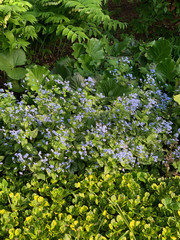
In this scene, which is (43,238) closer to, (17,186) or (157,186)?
(17,186)

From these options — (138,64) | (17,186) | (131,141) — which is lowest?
(17,186)

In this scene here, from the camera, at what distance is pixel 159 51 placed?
382cm

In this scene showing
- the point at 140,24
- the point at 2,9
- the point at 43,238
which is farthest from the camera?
the point at 140,24

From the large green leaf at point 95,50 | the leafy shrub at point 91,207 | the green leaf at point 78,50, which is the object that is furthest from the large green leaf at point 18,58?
the leafy shrub at point 91,207

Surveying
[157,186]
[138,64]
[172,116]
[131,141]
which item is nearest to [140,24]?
[138,64]

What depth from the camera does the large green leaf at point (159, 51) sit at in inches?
148

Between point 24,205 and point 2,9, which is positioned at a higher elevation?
point 2,9

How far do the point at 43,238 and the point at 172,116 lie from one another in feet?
6.07

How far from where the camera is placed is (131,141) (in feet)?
8.50

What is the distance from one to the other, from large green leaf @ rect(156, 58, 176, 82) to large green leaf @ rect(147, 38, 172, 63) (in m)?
0.33

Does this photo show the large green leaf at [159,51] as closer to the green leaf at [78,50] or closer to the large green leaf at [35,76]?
the green leaf at [78,50]

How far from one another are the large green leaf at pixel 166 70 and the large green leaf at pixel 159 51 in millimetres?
334

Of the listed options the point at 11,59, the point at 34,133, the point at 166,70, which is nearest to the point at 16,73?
the point at 11,59

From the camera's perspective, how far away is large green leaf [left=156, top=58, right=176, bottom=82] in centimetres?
344
